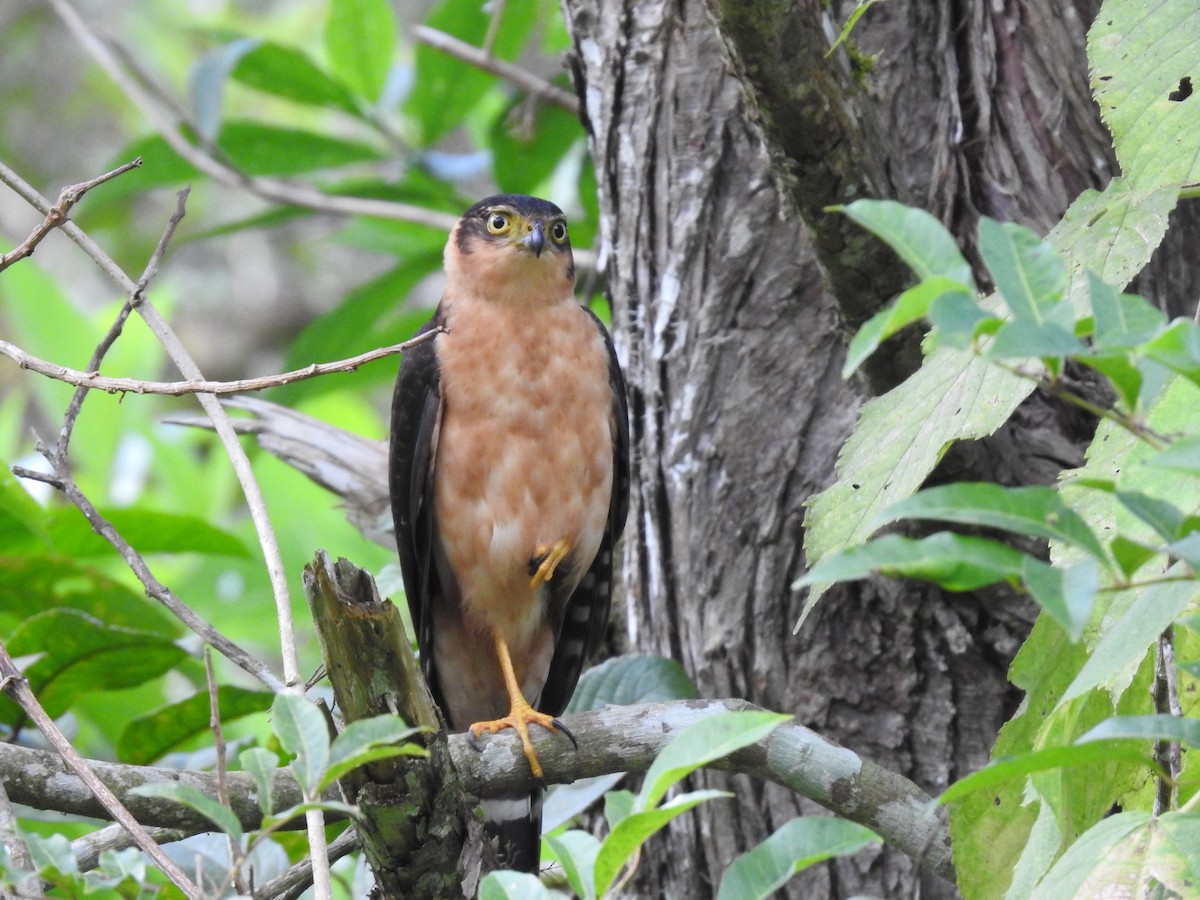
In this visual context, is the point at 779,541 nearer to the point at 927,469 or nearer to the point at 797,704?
the point at 797,704

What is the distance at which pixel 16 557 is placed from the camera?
3.77 metres

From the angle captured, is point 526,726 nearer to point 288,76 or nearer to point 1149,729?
point 1149,729

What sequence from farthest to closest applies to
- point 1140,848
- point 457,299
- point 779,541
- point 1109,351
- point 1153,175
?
1. point 457,299
2. point 779,541
3. point 1153,175
4. point 1140,848
5. point 1109,351

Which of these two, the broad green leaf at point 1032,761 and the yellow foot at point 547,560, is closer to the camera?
the broad green leaf at point 1032,761

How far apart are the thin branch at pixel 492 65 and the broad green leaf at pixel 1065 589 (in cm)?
362

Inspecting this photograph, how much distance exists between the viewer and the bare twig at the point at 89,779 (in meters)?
1.86

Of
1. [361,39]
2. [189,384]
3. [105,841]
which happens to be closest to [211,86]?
[361,39]

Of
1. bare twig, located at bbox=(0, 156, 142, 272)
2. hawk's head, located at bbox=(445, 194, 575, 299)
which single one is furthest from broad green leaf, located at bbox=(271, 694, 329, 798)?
hawk's head, located at bbox=(445, 194, 575, 299)

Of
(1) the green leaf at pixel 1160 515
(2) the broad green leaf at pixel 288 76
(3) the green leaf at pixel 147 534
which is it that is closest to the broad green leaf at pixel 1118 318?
(1) the green leaf at pixel 1160 515

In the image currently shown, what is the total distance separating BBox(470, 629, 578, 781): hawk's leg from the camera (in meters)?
2.81

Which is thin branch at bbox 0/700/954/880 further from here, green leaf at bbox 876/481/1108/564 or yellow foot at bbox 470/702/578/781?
green leaf at bbox 876/481/1108/564

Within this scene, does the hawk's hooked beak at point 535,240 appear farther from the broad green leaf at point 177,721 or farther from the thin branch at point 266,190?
the broad green leaf at point 177,721

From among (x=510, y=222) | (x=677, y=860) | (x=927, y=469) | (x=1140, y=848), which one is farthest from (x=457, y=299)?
(x=1140, y=848)

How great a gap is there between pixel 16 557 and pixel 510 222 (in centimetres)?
184
